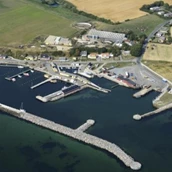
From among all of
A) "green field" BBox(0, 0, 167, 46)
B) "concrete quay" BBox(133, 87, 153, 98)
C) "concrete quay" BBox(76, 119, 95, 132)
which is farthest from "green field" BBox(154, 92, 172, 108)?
"green field" BBox(0, 0, 167, 46)

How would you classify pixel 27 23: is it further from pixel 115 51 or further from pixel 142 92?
pixel 142 92

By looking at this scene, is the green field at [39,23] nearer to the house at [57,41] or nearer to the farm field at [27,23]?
the farm field at [27,23]

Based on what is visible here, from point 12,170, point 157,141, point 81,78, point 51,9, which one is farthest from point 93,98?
point 51,9

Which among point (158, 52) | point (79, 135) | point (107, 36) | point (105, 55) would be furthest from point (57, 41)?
point (79, 135)

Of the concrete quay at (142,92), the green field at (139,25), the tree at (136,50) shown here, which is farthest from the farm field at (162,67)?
the green field at (139,25)

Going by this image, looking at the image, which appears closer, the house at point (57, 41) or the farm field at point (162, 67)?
the farm field at point (162, 67)

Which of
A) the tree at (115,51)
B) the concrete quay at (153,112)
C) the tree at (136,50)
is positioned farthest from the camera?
the tree at (115,51)

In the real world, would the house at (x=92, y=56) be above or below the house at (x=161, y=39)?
below

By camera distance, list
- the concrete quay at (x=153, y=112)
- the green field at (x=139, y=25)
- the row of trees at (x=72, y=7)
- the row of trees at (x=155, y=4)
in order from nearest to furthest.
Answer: the concrete quay at (x=153, y=112)
the green field at (x=139, y=25)
the row of trees at (x=72, y=7)
the row of trees at (x=155, y=4)
